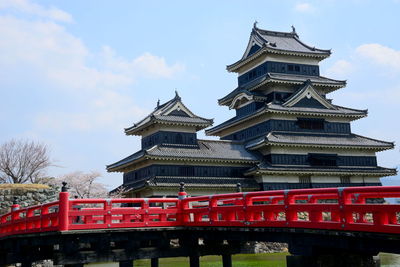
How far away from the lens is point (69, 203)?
14820 mm

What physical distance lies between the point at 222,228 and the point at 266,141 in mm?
24390

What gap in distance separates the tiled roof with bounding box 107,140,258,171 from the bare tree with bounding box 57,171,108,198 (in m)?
4.76

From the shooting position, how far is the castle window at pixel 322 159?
41.3 m

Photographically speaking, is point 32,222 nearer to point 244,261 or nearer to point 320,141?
point 244,261

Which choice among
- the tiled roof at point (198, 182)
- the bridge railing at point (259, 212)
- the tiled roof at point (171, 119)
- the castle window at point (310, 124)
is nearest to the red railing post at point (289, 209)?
the bridge railing at point (259, 212)

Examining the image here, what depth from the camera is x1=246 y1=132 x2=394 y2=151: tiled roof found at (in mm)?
39500

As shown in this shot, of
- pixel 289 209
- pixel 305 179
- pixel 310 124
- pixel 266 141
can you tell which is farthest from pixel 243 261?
pixel 289 209

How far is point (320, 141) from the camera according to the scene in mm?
41438

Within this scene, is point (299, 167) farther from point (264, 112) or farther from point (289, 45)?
point (289, 45)

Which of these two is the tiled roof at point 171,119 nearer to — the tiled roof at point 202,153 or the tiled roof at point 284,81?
the tiled roof at point 202,153

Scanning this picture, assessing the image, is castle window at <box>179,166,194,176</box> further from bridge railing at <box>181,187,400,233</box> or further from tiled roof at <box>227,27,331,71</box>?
bridge railing at <box>181,187,400,233</box>

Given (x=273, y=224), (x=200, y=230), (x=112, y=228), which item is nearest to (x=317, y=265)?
(x=273, y=224)

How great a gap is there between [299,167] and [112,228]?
27.5m

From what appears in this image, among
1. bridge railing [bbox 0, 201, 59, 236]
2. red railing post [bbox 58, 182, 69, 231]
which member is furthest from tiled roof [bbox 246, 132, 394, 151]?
red railing post [bbox 58, 182, 69, 231]
